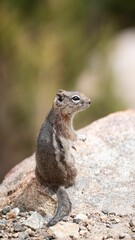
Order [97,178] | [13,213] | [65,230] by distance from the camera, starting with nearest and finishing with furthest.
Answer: [65,230]
[13,213]
[97,178]

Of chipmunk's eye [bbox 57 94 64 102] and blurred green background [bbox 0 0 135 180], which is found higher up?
blurred green background [bbox 0 0 135 180]

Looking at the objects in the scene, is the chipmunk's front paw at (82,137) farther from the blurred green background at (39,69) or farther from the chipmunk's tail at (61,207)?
the blurred green background at (39,69)

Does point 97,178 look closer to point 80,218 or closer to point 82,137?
point 82,137

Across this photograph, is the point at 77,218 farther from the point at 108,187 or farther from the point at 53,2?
the point at 53,2

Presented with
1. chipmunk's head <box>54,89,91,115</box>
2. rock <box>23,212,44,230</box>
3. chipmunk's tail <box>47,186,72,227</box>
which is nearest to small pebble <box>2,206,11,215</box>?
rock <box>23,212,44,230</box>

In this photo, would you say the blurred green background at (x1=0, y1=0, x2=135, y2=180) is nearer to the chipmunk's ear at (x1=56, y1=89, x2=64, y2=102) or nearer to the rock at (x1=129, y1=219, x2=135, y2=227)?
the chipmunk's ear at (x1=56, y1=89, x2=64, y2=102)

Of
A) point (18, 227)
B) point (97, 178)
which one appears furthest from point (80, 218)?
point (97, 178)

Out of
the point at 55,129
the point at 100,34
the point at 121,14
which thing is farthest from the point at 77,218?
the point at 121,14
